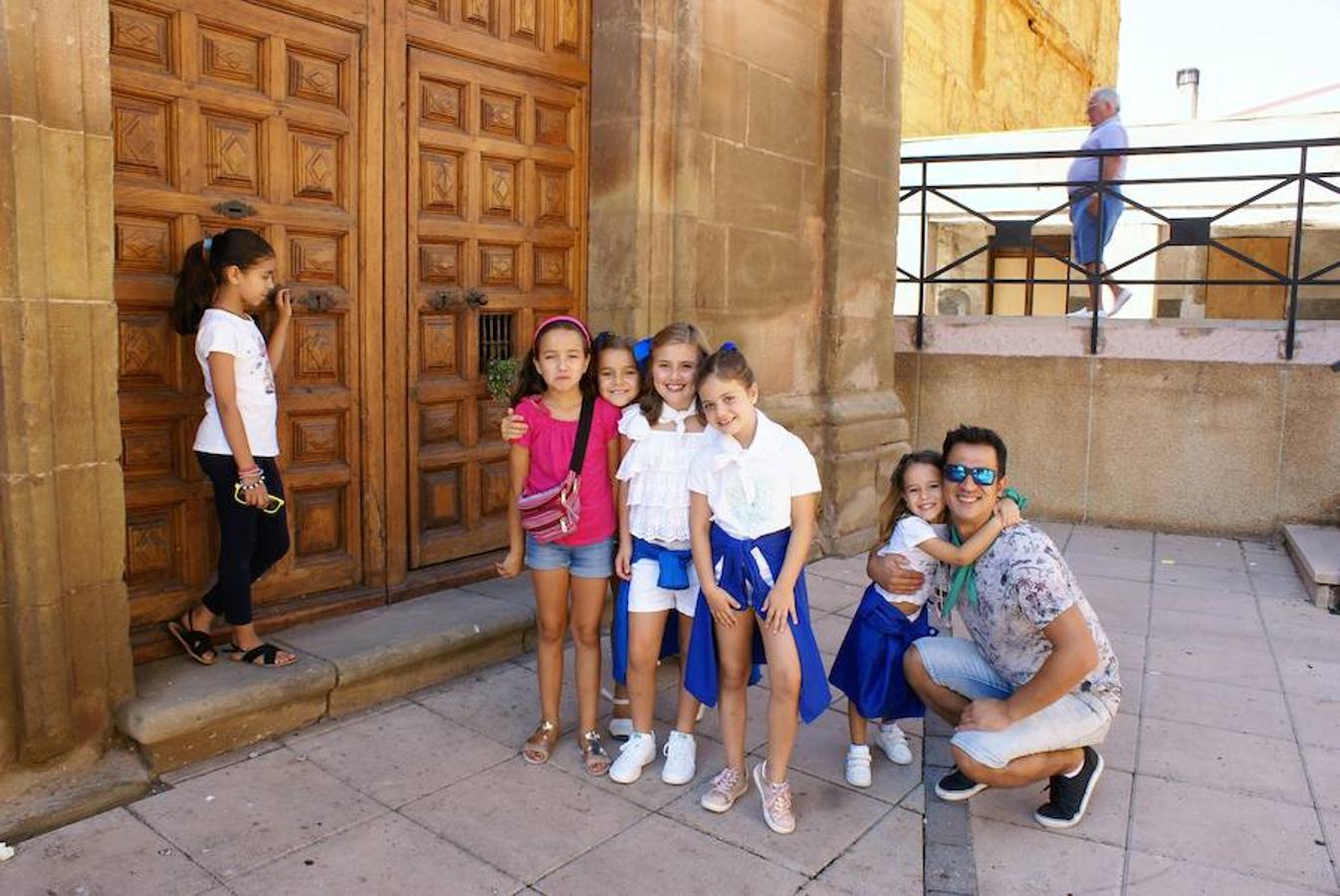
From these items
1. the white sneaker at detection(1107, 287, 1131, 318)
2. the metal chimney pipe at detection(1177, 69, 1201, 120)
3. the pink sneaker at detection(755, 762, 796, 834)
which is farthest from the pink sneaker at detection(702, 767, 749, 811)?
the metal chimney pipe at detection(1177, 69, 1201, 120)

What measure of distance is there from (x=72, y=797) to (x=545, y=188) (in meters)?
3.41

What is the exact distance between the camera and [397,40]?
4.75 meters

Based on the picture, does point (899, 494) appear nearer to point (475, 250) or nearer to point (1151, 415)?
point (475, 250)

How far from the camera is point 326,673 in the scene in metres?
4.11

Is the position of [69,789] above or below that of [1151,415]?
below

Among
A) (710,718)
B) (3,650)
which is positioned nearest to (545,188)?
(710,718)

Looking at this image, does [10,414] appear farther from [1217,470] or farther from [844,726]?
[1217,470]

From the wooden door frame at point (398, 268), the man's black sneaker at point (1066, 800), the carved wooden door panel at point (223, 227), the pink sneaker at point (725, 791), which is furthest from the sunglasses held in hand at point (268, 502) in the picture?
the man's black sneaker at point (1066, 800)

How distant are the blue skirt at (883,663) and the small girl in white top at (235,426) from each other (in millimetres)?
2108

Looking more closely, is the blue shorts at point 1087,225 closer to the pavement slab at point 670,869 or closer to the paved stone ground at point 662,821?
the paved stone ground at point 662,821

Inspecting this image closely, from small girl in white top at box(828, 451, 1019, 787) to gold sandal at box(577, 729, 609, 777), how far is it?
84cm

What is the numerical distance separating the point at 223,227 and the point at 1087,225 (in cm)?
670

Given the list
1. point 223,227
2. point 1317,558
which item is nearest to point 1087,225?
point 1317,558

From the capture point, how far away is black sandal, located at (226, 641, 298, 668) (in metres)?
4.07
